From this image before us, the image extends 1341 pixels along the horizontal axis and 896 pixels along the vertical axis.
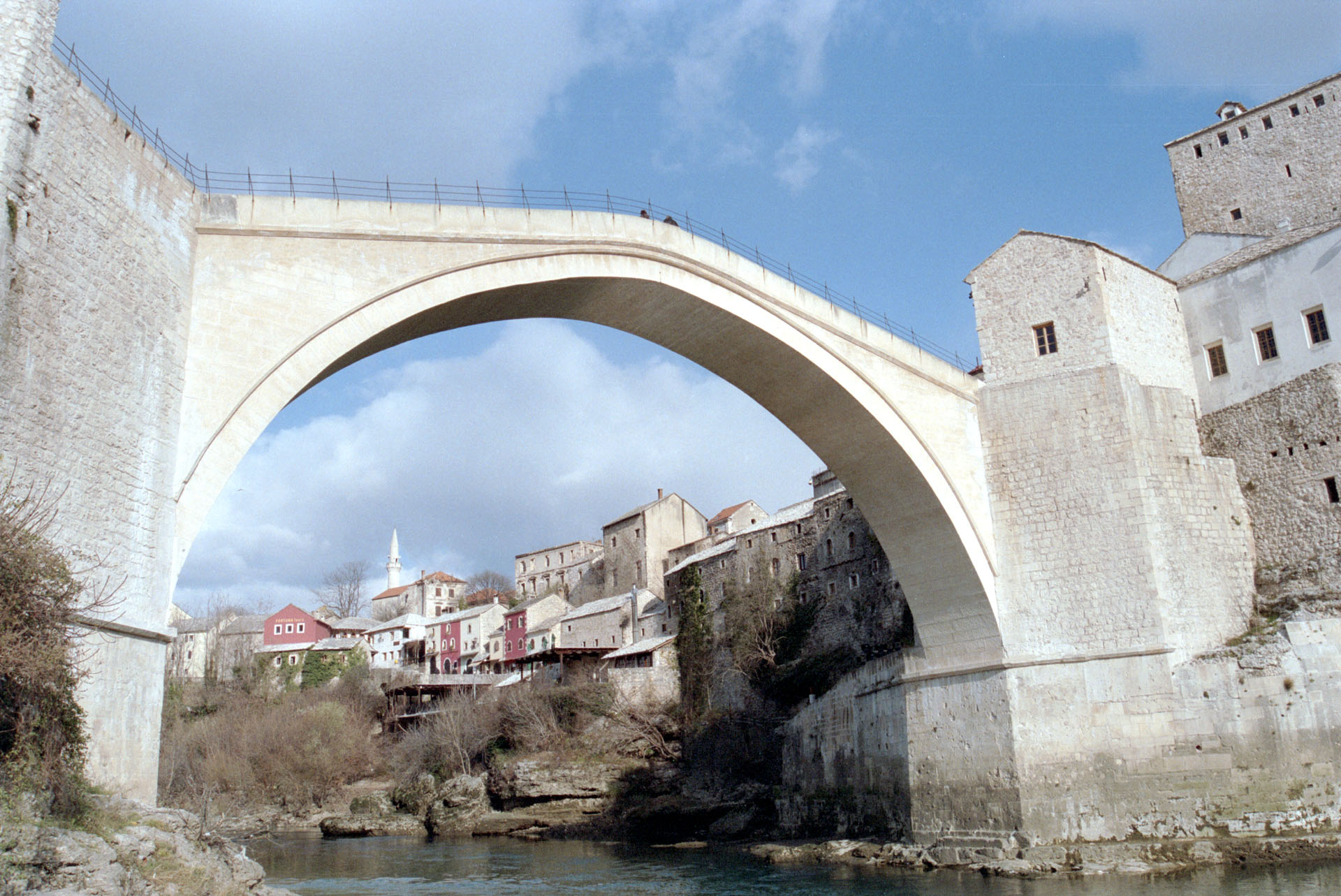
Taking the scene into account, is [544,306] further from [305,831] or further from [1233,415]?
[305,831]

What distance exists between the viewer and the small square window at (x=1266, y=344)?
1655 centimetres

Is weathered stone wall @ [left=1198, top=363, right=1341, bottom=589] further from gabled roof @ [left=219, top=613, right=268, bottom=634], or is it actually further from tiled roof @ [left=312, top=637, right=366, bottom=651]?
gabled roof @ [left=219, top=613, right=268, bottom=634]

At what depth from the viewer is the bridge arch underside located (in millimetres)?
12359

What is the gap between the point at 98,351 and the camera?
9.10 metres

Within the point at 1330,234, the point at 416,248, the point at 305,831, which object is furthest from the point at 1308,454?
the point at 305,831

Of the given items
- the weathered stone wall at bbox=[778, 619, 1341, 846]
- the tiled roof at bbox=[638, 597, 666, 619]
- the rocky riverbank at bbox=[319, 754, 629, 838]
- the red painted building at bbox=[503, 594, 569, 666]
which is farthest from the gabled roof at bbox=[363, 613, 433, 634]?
the weathered stone wall at bbox=[778, 619, 1341, 846]

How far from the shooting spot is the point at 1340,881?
1148 centimetres

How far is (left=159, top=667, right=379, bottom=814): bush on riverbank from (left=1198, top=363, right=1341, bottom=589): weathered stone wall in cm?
2747

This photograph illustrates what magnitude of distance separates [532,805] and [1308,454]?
20830 mm

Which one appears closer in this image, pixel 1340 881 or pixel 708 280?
pixel 1340 881

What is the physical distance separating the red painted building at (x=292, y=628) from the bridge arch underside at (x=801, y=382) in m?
44.0

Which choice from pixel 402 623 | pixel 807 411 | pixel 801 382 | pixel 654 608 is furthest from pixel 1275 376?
pixel 402 623

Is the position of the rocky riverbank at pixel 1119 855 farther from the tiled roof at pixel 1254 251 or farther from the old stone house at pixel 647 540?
the old stone house at pixel 647 540

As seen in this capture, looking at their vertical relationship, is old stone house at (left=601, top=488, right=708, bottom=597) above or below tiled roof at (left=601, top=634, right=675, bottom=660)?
above
